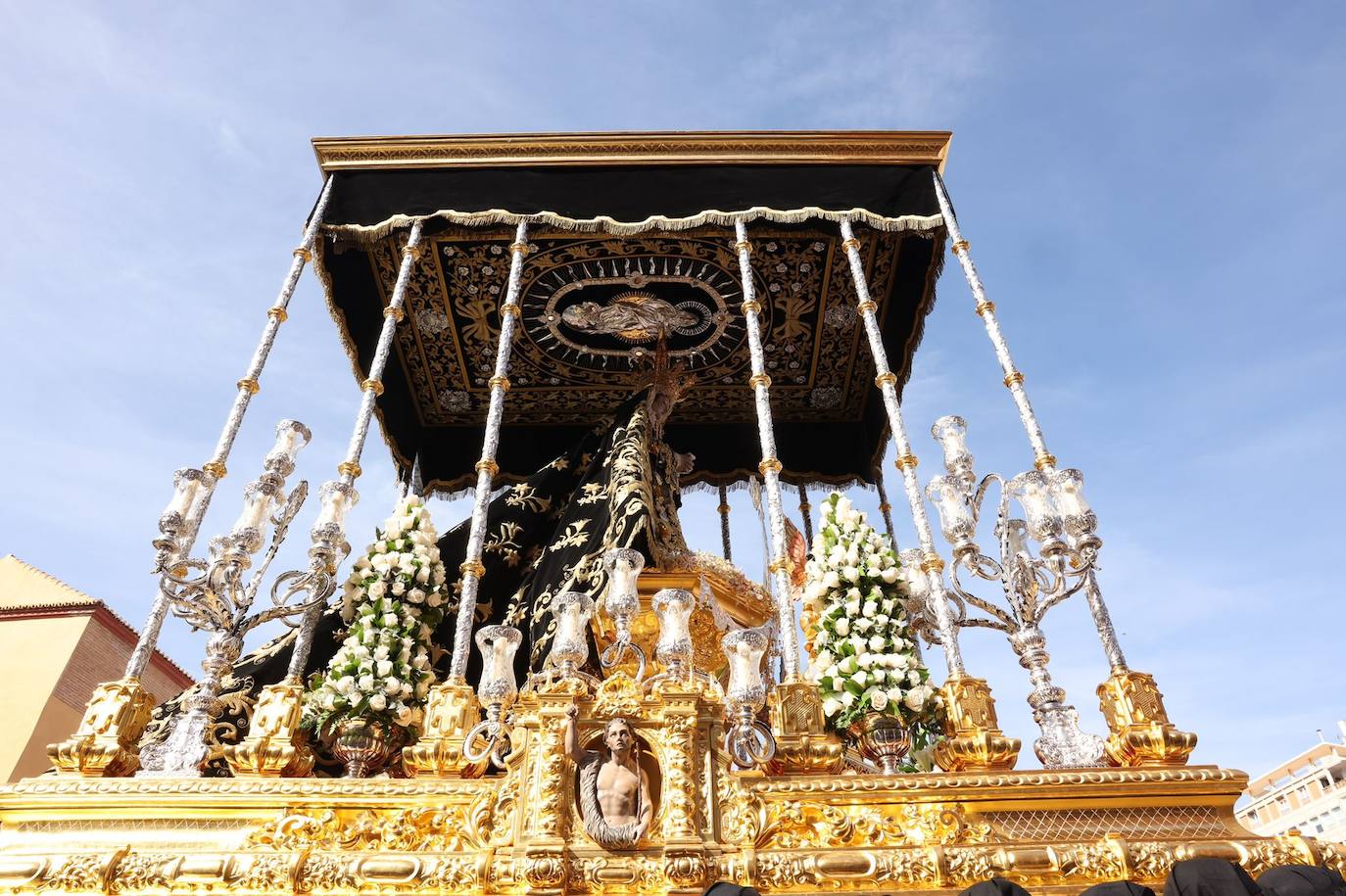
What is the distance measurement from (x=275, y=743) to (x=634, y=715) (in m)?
2.34

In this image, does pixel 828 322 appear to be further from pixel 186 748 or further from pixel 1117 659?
pixel 186 748

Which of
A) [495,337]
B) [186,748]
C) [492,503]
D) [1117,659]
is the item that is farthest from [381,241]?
[1117,659]

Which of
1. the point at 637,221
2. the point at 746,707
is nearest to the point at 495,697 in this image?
the point at 746,707

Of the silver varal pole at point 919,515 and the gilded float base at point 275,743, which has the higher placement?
the silver varal pole at point 919,515

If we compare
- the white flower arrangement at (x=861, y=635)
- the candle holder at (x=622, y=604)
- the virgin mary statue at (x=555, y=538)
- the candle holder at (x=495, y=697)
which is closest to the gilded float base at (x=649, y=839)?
the candle holder at (x=495, y=697)

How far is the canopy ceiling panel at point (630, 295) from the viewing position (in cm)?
857

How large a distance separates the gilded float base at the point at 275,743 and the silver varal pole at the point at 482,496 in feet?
3.38

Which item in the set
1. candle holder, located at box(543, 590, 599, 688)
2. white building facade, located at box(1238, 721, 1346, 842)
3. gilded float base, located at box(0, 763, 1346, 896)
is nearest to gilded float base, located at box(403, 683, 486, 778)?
gilded float base, located at box(0, 763, 1346, 896)

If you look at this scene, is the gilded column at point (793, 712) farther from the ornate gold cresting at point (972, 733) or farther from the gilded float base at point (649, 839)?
the ornate gold cresting at point (972, 733)

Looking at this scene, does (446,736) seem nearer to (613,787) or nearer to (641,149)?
(613,787)

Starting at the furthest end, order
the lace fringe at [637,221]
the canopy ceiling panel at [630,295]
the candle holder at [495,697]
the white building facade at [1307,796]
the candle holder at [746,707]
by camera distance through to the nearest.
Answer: the white building facade at [1307,796] → the canopy ceiling panel at [630,295] → the lace fringe at [637,221] → the candle holder at [495,697] → the candle holder at [746,707]

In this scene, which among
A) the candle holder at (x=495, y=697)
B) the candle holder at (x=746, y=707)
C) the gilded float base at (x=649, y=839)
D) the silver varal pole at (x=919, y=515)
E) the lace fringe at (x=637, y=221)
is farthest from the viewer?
the lace fringe at (x=637, y=221)

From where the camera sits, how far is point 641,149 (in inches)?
344

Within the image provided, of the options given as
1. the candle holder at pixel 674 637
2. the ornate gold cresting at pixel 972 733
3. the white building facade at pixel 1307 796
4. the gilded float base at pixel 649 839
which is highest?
the white building facade at pixel 1307 796
